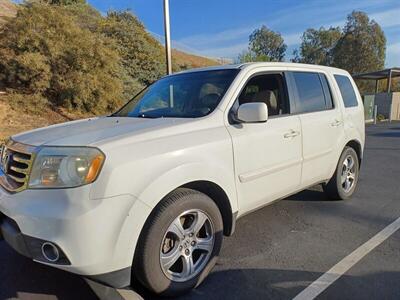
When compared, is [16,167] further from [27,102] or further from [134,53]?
[134,53]

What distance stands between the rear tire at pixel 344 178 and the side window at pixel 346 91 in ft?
2.16

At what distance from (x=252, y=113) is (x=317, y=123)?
4.67ft

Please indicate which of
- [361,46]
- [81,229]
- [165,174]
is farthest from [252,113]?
[361,46]

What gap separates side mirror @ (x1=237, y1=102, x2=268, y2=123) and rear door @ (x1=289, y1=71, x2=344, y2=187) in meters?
1.01

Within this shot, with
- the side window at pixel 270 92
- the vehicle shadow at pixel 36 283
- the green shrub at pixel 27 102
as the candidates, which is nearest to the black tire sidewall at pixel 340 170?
the side window at pixel 270 92

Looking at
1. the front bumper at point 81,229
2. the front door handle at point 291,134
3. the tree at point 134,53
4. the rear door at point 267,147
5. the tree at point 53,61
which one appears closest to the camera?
the front bumper at point 81,229

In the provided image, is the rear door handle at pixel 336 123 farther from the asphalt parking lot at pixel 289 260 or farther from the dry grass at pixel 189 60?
the dry grass at pixel 189 60

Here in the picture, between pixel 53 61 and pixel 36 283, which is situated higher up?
pixel 53 61

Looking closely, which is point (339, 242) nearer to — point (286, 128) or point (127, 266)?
point (286, 128)

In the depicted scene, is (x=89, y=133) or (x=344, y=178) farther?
(x=344, y=178)

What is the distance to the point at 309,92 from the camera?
4.22 meters

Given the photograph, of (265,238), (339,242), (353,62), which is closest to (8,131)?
(265,238)

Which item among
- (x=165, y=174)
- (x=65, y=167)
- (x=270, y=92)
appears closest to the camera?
(x=65, y=167)

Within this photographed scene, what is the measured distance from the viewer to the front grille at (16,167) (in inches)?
94.5
